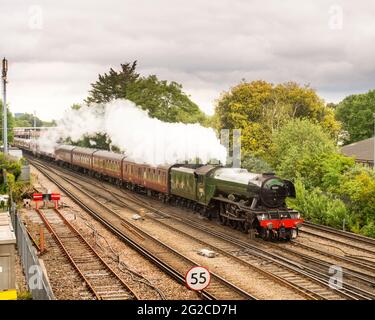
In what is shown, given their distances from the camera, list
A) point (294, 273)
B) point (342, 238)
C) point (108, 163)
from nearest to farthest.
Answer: point (294, 273) < point (342, 238) < point (108, 163)

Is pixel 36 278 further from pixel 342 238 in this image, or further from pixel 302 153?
pixel 302 153

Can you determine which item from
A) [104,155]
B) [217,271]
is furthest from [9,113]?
[217,271]

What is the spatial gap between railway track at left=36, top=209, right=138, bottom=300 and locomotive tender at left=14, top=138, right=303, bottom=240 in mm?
6357

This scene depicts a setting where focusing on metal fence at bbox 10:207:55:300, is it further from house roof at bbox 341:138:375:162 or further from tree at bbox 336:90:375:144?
tree at bbox 336:90:375:144

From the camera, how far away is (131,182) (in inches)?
1529

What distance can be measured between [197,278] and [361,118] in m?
65.2

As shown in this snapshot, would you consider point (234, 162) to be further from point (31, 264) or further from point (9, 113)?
point (9, 113)

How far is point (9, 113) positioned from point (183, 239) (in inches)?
2598

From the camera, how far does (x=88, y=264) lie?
18.1 m

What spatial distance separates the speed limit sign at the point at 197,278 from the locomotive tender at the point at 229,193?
28.1ft

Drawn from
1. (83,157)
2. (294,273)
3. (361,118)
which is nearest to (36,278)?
(294,273)

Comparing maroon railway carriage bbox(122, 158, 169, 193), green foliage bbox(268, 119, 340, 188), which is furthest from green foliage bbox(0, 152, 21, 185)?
green foliage bbox(268, 119, 340, 188)

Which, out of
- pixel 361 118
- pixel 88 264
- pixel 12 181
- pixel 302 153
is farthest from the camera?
pixel 361 118
